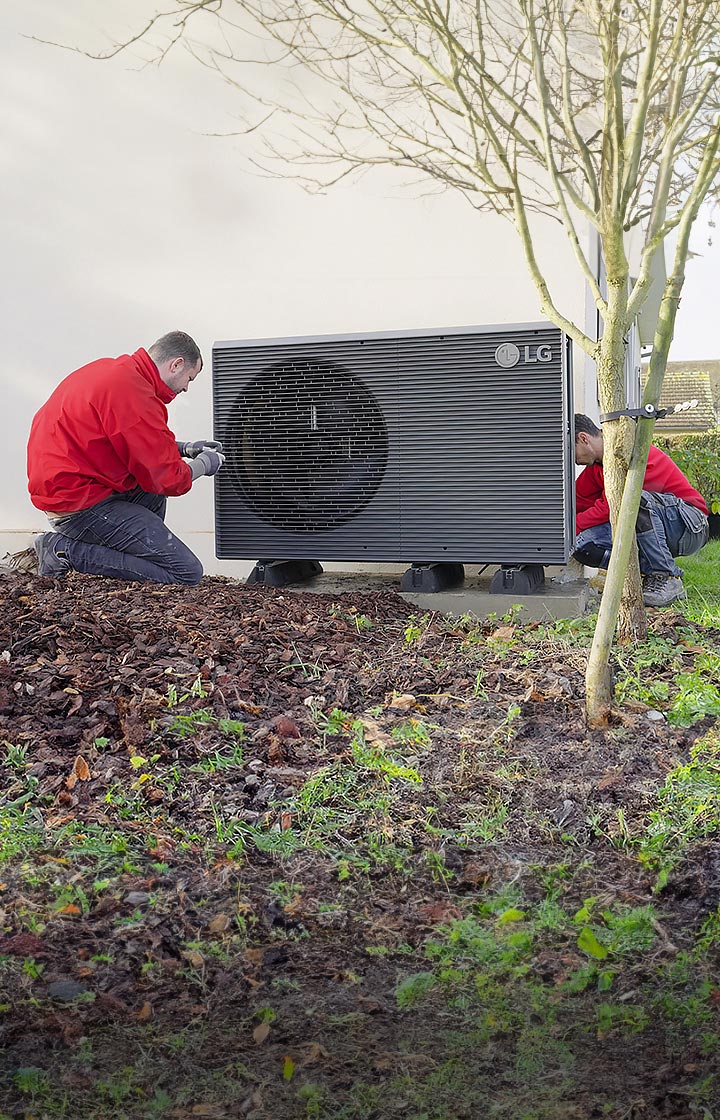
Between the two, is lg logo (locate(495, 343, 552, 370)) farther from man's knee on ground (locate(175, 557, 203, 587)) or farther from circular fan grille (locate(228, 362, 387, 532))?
man's knee on ground (locate(175, 557, 203, 587))

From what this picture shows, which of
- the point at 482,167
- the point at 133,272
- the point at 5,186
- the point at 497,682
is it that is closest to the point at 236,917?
the point at 497,682

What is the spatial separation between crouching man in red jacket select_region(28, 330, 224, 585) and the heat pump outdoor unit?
0.21 metres

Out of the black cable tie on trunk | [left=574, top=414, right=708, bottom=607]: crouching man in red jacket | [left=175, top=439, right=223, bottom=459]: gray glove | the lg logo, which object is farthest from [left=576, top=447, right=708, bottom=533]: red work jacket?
the black cable tie on trunk

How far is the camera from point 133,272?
18.1 ft

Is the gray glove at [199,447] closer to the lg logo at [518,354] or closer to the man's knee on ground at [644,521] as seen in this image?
the lg logo at [518,354]

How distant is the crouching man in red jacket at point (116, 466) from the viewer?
14.4ft

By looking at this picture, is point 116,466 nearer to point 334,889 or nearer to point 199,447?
point 199,447

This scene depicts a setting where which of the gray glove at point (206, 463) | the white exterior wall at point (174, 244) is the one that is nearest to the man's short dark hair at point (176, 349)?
the gray glove at point (206, 463)

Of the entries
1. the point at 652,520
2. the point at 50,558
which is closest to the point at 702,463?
the point at 652,520

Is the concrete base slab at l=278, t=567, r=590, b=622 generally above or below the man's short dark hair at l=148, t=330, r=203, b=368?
below

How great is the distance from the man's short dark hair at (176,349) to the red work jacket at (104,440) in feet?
0.18

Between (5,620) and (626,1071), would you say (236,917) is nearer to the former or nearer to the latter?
(626,1071)

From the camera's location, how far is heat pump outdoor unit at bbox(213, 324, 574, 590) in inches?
163

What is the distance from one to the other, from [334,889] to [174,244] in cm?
426
